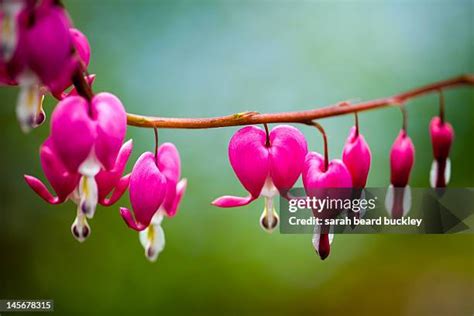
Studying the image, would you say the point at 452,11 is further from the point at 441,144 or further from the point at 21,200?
the point at 21,200

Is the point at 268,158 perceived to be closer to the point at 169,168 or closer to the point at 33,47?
the point at 169,168

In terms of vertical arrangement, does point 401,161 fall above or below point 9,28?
below

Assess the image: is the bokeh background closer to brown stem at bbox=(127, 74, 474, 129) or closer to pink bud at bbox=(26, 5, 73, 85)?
brown stem at bbox=(127, 74, 474, 129)

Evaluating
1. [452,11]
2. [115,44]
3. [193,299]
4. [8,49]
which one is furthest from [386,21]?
[8,49]

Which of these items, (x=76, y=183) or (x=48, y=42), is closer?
(x=48, y=42)

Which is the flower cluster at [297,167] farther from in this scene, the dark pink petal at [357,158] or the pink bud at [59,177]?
the pink bud at [59,177]

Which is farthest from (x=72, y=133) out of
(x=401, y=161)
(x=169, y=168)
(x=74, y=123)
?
(x=401, y=161)

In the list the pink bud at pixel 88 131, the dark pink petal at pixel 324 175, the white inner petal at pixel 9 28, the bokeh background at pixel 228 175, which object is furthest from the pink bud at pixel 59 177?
the bokeh background at pixel 228 175
